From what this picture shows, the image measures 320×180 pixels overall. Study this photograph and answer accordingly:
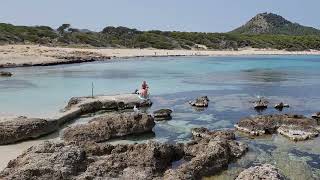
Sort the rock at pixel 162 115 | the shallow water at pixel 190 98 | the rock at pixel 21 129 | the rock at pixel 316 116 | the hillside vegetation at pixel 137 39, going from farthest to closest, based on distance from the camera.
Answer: the hillside vegetation at pixel 137 39, the rock at pixel 316 116, the rock at pixel 162 115, the rock at pixel 21 129, the shallow water at pixel 190 98

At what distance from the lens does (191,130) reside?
819 inches

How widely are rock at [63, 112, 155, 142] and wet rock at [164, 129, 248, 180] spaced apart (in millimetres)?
3242

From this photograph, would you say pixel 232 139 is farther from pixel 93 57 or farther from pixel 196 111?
pixel 93 57

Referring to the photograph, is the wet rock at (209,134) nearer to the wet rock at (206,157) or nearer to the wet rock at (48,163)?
the wet rock at (206,157)

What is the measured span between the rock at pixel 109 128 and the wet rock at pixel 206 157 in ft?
10.6

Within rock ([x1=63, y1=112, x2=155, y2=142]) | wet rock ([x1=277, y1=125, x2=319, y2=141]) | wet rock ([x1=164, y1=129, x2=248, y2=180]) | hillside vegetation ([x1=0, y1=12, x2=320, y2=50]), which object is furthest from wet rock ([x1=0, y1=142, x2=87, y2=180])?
hillside vegetation ([x1=0, y1=12, x2=320, y2=50])

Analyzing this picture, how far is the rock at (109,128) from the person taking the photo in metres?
18.5

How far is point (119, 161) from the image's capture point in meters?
13.5

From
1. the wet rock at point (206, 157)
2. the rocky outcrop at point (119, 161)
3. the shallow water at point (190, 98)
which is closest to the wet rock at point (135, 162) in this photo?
the rocky outcrop at point (119, 161)

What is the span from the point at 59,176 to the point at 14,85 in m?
26.6

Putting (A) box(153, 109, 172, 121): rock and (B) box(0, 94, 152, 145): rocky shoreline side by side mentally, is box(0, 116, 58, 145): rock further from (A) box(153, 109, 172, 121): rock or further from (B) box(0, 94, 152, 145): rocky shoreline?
(A) box(153, 109, 172, 121): rock

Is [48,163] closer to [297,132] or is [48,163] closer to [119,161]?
[119,161]

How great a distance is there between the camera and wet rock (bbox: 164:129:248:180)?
1325 centimetres

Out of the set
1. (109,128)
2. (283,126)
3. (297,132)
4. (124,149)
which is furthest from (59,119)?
(297,132)
